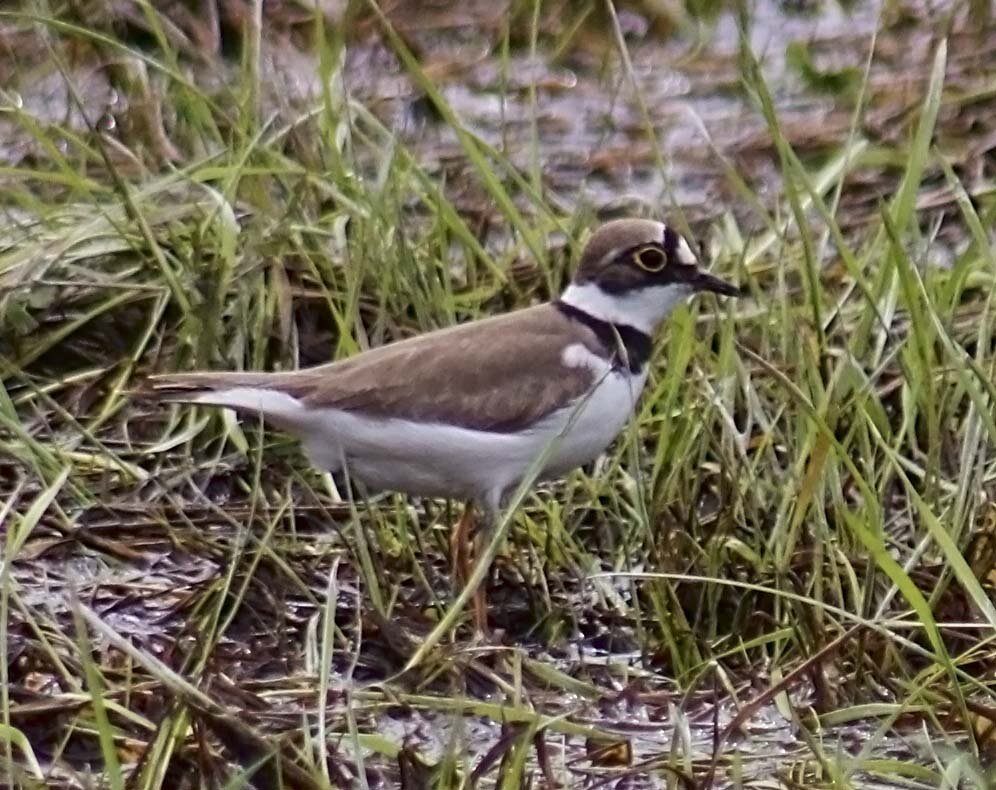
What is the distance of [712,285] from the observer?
4.92 metres

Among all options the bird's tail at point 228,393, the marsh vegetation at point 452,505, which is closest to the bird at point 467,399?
the bird's tail at point 228,393

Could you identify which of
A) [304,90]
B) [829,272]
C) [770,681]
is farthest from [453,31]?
[770,681]

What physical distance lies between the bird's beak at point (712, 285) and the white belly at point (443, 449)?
14.1 inches

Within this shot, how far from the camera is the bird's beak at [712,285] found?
4906mm

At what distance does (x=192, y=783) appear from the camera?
137 inches

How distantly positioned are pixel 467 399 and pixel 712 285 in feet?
2.02

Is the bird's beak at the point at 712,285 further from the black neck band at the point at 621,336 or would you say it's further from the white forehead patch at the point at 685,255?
the black neck band at the point at 621,336

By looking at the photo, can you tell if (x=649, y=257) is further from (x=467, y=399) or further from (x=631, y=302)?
(x=467, y=399)

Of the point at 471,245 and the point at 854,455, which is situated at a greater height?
the point at 471,245

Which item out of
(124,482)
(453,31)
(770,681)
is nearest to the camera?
(770,681)

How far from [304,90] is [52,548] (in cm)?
267

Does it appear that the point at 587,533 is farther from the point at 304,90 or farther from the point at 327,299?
the point at 304,90

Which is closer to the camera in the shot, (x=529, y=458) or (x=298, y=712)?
(x=298, y=712)

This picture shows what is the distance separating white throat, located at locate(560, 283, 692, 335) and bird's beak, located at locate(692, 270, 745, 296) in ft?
0.10
